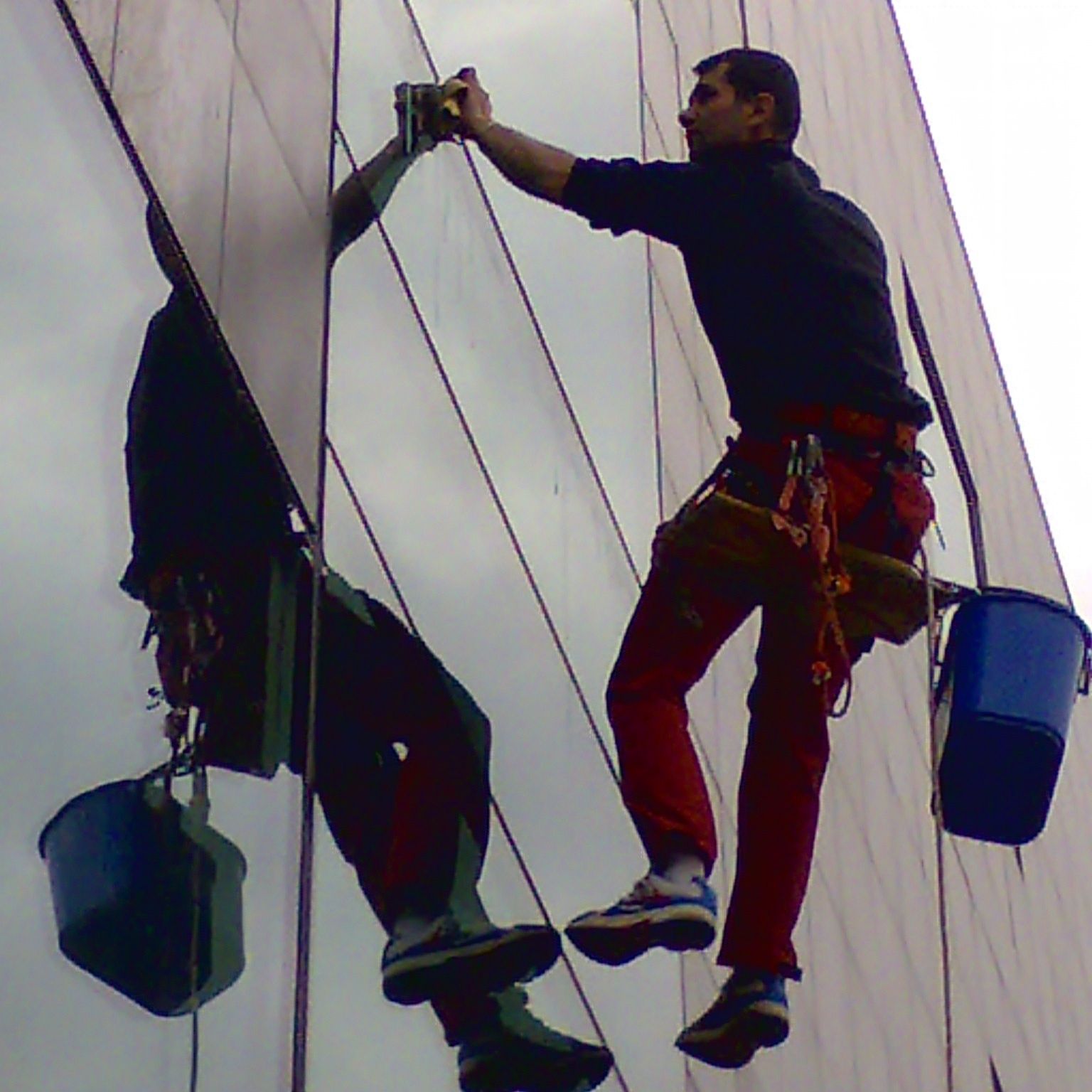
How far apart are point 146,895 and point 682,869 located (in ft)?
4.07

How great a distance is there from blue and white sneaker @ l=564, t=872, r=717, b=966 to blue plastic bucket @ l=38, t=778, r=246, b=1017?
78cm

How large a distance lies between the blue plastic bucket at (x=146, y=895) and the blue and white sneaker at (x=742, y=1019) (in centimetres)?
112

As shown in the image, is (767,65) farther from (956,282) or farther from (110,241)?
(956,282)

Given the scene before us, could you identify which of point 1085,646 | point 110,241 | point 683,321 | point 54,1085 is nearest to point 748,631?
point 683,321

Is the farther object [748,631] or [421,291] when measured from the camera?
[748,631]

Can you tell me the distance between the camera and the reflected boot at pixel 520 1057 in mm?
6961

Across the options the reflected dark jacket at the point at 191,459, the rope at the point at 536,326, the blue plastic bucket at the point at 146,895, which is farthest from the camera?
the rope at the point at 536,326

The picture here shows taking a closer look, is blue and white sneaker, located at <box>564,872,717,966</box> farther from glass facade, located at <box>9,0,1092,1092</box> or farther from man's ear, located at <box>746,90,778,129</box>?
man's ear, located at <box>746,90,778,129</box>

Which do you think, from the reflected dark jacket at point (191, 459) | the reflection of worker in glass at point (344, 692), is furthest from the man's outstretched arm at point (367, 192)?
the reflected dark jacket at point (191, 459)

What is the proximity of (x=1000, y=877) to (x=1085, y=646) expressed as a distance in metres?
14.0

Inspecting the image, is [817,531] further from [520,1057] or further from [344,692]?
[520,1057]

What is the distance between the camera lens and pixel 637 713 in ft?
21.1

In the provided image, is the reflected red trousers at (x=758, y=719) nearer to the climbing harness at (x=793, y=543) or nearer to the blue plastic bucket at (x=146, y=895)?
the climbing harness at (x=793, y=543)

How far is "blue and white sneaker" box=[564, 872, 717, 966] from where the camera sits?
5934 millimetres
